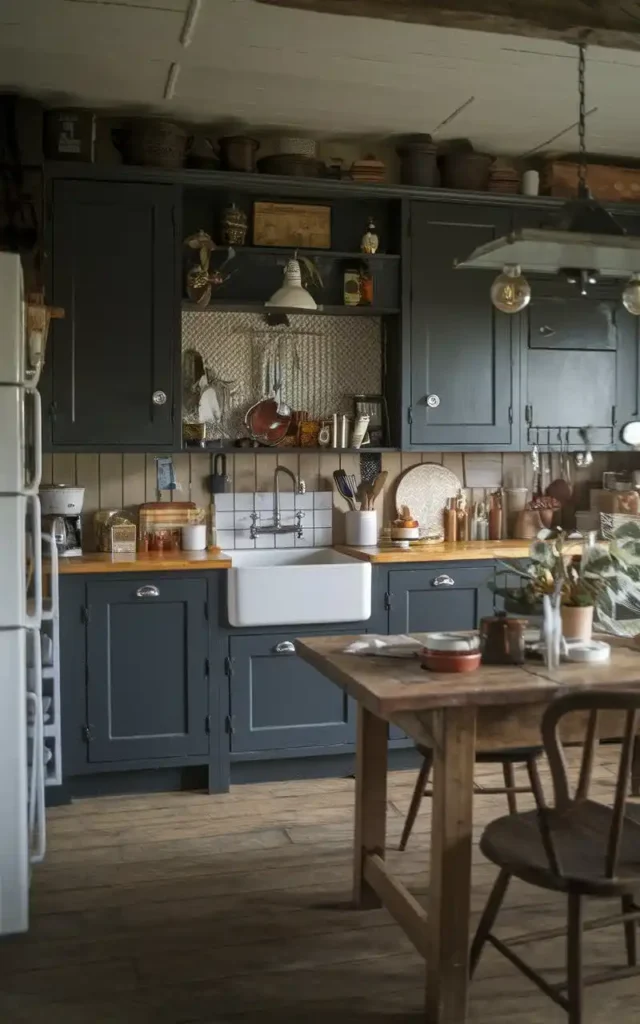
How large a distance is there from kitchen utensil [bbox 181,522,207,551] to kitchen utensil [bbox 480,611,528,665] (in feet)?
6.65

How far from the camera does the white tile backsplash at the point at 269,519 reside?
180 inches

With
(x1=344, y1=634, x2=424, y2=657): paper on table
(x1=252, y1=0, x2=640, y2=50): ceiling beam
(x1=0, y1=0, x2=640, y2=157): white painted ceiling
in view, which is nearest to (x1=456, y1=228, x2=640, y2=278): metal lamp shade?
(x1=252, y1=0, x2=640, y2=50): ceiling beam

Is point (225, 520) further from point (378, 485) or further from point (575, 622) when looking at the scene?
point (575, 622)

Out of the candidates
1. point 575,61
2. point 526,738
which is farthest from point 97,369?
point 526,738

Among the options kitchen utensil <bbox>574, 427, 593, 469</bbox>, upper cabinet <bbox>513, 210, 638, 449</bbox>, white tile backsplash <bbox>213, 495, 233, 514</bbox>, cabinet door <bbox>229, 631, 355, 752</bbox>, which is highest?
upper cabinet <bbox>513, 210, 638, 449</bbox>

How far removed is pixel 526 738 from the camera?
7.96 feet

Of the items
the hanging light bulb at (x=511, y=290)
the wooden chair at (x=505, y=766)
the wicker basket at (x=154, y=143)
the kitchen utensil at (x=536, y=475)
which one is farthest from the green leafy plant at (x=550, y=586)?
the wicker basket at (x=154, y=143)

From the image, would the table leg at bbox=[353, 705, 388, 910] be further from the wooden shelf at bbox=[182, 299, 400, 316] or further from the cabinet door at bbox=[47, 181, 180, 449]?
the wooden shelf at bbox=[182, 299, 400, 316]

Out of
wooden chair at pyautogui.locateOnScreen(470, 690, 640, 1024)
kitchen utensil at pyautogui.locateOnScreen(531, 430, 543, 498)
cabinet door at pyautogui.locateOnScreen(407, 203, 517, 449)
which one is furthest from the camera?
kitchen utensil at pyautogui.locateOnScreen(531, 430, 543, 498)

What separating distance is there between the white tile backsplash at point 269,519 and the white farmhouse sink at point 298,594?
0.58 meters

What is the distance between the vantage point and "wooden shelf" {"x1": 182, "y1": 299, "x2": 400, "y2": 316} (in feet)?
14.2

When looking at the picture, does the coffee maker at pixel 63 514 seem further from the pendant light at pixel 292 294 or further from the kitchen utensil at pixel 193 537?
the pendant light at pixel 292 294

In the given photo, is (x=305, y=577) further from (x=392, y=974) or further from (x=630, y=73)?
(x=630, y=73)

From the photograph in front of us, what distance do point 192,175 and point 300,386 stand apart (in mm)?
1074
